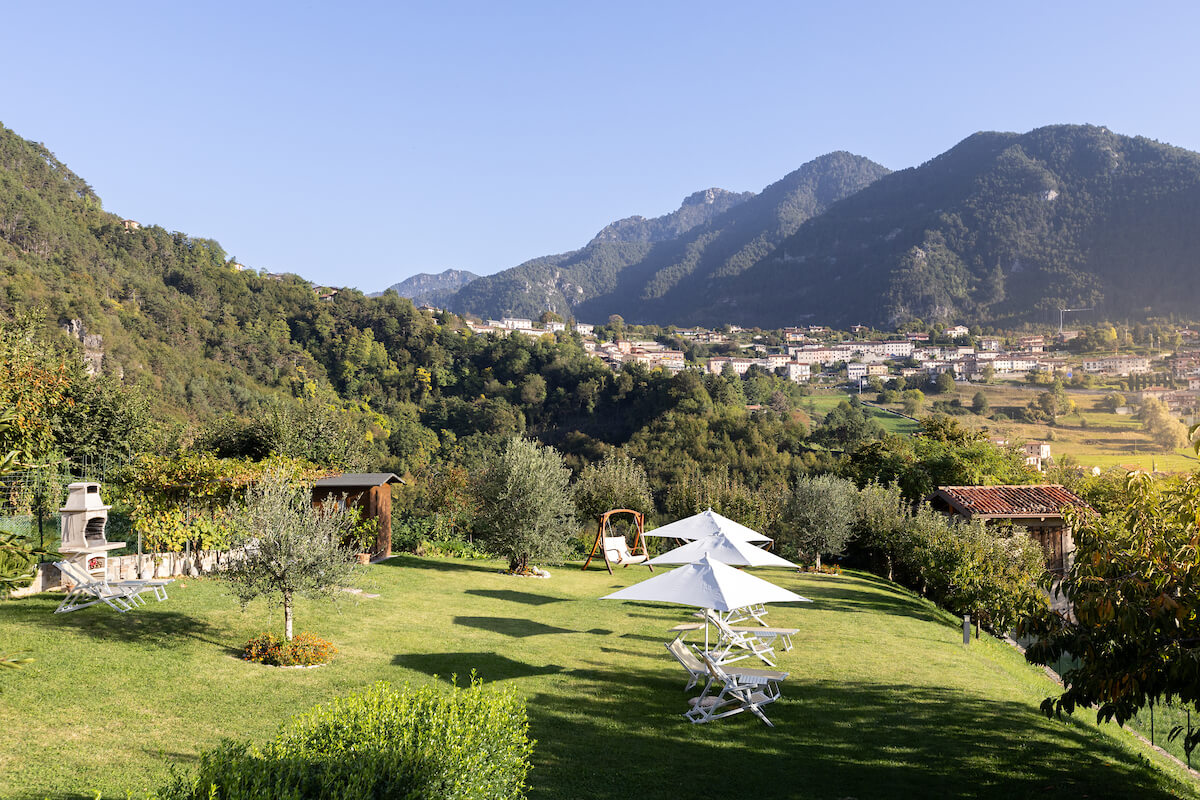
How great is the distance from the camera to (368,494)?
17.6 metres

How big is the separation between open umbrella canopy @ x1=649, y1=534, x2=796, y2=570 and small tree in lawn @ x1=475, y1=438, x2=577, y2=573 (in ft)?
13.8

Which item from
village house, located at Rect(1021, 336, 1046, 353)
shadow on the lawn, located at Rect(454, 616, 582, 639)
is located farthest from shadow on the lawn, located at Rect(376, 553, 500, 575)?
village house, located at Rect(1021, 336, 1046, 353)

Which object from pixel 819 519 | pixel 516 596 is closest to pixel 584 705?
pixel 516 596

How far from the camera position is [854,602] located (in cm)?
1583

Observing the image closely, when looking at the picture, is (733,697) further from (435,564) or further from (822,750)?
(435,564)

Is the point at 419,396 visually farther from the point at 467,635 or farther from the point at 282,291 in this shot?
the point at 467,635

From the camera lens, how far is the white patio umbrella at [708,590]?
27.9 feet

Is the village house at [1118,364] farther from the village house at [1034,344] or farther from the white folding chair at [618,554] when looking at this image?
the white folding chair at [618,554]

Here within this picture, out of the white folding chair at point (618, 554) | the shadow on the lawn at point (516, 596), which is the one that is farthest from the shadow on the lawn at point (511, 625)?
the white folding chair at point (618, 554)

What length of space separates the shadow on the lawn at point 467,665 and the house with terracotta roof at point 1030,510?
16977mm

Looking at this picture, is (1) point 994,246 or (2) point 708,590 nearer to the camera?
(2) point 708,590

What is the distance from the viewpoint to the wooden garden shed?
56.7ft

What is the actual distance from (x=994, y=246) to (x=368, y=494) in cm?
13742

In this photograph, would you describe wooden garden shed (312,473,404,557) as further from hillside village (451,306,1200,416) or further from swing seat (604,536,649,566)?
hillside village (451,306,1200,416)
